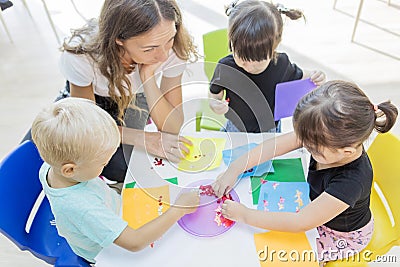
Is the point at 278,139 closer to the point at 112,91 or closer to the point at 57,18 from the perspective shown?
the point at 112,91

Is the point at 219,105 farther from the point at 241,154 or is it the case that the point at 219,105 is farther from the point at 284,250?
the point at 284,250

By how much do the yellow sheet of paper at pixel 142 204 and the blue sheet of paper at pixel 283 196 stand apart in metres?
0.22

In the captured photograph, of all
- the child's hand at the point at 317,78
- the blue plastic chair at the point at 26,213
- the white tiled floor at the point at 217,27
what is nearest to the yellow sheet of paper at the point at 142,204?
the blue plastic chair at the point at 26,213

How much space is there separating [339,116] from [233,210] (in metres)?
0.30

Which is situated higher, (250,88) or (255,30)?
(255,30)

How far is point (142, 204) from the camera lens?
98cm

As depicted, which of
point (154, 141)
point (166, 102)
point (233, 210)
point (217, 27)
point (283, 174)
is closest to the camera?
point (233, 210)

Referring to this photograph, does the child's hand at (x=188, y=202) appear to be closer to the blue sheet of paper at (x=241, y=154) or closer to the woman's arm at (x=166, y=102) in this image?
the blue sheet of paper at (x=241, y=154)

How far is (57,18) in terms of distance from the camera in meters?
2.76

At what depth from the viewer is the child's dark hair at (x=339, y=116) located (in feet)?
2.93

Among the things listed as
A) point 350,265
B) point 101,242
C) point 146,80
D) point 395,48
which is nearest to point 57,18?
point 146,80

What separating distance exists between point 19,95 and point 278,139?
161 cm

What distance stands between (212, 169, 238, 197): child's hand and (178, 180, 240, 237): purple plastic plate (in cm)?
1

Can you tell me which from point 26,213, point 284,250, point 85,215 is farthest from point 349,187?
point 26,213
